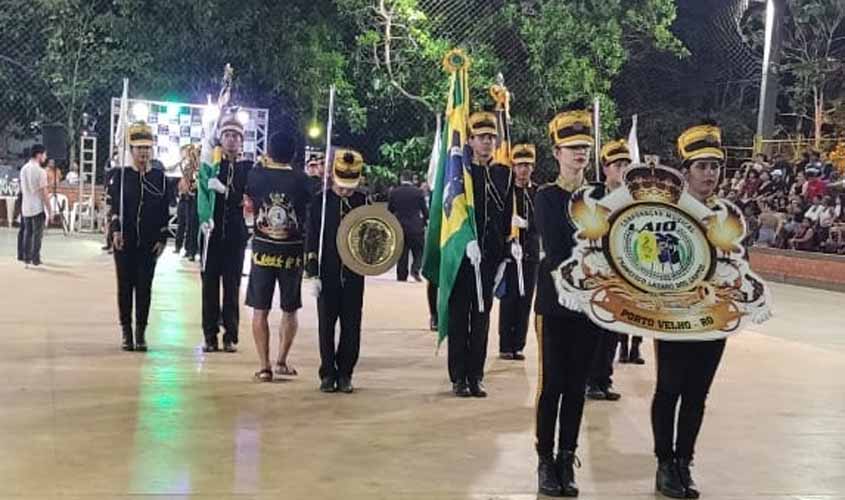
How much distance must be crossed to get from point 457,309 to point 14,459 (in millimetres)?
3147

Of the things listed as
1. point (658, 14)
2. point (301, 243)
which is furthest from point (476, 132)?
point (658, 14)

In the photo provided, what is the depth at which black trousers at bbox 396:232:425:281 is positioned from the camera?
1546cm

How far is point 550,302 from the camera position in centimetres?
504

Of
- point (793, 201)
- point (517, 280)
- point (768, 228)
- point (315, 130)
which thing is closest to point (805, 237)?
point (793, 201)

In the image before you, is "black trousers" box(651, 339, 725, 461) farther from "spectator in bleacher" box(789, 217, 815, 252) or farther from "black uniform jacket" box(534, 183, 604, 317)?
"spectator in bleacher" box(789, 217, 815, 252)

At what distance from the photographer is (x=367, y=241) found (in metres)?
7.33

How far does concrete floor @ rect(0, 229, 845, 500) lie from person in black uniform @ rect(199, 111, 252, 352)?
359 millimetres

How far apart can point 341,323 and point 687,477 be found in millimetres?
2954

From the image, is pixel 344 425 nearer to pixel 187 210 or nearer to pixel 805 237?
pixel 187 210

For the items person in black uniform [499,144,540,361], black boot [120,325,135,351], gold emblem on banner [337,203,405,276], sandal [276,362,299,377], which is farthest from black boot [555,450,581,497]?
black boot [120,325,135,351]

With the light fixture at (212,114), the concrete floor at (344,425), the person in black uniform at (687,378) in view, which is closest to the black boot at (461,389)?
the concrete floor at (344,425)

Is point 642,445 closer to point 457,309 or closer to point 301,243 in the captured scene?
point 457,309

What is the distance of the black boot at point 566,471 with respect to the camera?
5.12 meters

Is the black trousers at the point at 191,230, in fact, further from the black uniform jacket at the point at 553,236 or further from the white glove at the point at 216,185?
the black uniform jacket at the point at 553,236
